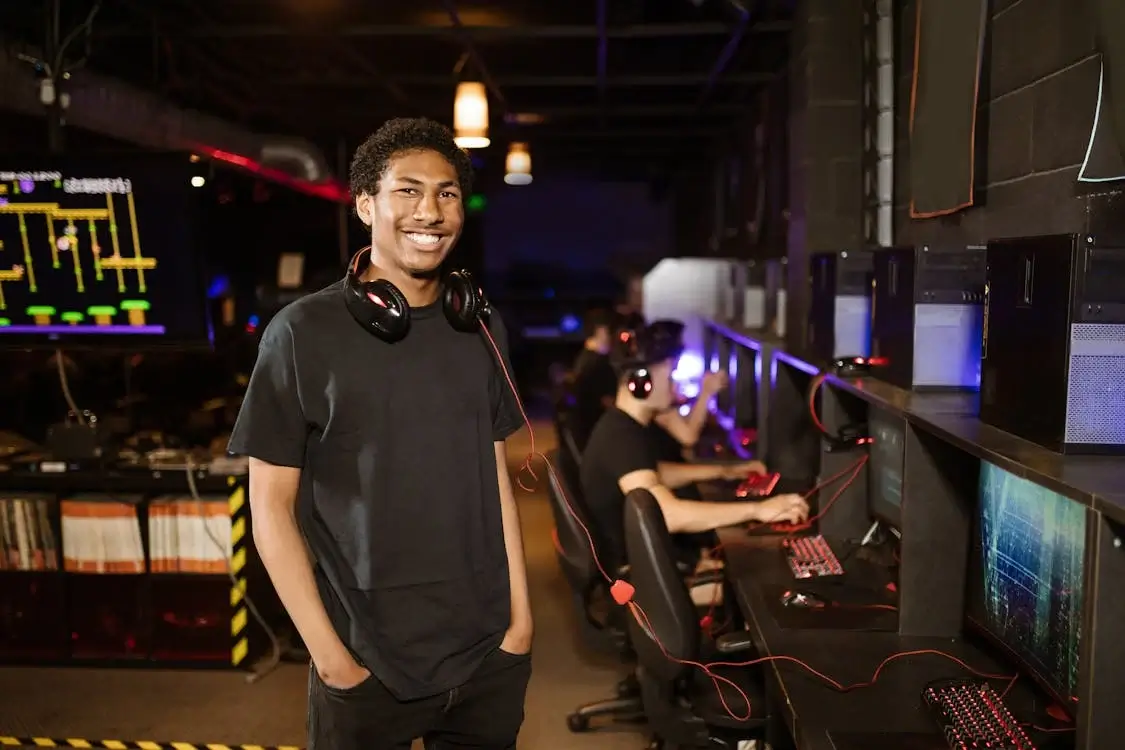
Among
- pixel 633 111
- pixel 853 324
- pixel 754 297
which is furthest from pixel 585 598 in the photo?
pixel 633 111

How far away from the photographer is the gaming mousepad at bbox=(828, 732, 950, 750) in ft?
5.56

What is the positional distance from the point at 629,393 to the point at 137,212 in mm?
1962

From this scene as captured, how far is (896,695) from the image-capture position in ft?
6.33

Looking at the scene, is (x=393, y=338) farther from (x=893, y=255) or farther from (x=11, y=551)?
(x=11, y=551)

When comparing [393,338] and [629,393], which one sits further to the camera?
[629,393]

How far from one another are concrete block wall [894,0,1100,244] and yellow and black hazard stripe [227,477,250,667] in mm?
2774

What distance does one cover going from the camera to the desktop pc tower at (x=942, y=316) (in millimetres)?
2385

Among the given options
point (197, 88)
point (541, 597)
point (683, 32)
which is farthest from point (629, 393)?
point (197, 88)

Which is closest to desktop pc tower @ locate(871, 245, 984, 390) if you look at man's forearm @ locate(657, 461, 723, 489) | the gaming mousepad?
the gaming mousepad

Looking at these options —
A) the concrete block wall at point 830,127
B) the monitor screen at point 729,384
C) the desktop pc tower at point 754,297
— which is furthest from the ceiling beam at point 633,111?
the concrete block wall at point 830,127

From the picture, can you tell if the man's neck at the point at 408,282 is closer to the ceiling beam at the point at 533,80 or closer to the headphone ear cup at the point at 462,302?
the headphone ear cup at the point at 462,302

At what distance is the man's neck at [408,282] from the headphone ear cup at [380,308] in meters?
0.06

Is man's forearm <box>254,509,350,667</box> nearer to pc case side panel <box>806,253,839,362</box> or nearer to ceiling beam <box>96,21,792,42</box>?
pc case side panel <box>806,253,839,362</box>

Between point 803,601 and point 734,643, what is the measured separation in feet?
0.82
